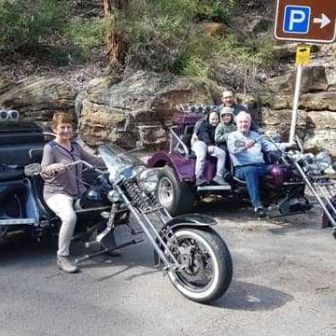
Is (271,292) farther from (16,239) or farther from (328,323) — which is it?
(16,239)

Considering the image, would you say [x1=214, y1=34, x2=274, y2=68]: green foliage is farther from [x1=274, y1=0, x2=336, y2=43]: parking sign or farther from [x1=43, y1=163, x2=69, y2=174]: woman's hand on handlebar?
[x1=43, y1=163, x2=69, y2=174]: woman's hand on handlebar

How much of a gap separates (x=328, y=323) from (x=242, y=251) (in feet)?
6.27

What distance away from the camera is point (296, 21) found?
8.45m

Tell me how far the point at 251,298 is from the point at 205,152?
9.97 ft

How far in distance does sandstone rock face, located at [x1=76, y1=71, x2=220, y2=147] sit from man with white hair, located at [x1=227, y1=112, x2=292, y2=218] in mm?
3394

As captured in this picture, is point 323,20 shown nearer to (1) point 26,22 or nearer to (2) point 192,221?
(2) point 192,221

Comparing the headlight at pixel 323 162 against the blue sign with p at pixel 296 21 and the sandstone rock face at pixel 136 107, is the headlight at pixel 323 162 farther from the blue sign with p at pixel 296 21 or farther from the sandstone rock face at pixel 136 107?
the sandstone rock face at pixel 136 107

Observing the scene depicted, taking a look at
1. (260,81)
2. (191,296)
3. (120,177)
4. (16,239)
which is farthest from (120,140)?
(191,296)

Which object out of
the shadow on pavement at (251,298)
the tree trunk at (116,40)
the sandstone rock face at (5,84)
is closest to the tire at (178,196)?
the shadow on pavement at (251,298)

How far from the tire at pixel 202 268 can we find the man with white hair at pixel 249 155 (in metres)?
2.48

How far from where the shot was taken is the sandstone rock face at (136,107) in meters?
10.7

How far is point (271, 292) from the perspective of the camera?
4.98 metres

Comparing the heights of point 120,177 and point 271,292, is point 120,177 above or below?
above

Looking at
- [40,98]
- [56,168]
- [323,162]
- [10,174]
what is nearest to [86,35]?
[40,98]
